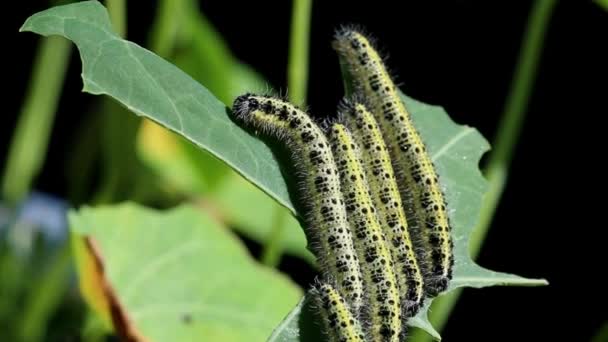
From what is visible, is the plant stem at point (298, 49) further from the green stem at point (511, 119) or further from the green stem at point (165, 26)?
the green stem at point (511, 119)

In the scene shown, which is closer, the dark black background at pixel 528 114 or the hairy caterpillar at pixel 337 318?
the hairy caterpillar at pixel 337 318

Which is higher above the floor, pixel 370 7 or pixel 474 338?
pixel 370 7

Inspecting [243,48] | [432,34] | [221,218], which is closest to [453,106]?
[432,34]

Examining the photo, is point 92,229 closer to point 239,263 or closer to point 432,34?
point 239,263

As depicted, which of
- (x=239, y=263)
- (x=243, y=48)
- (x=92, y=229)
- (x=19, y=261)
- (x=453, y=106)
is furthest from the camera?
(x=243, y=48)

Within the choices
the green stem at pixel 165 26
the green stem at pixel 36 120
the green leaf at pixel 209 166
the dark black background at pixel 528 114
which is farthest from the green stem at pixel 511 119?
the dark black background at pixel 528 114
